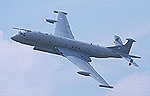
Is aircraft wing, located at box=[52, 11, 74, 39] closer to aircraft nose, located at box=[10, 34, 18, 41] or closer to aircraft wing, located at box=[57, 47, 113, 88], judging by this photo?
aircraft wing, located at box=[57, 47, 113, 88]

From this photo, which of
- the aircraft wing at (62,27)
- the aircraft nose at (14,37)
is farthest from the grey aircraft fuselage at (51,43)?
the aircraft wing at (62,27)

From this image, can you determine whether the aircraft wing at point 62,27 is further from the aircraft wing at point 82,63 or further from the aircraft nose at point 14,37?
the aircraft nose at point 14,37

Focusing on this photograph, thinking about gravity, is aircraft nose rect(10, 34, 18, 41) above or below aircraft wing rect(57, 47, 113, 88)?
above

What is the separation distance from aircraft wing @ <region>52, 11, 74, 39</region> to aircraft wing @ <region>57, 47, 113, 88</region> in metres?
8.11

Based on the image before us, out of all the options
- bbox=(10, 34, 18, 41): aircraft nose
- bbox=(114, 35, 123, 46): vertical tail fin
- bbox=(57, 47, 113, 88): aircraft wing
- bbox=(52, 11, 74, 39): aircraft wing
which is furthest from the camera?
bbox=(114, 35, 123, 46): vertical tail fin

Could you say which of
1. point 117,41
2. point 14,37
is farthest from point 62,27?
point 117,41

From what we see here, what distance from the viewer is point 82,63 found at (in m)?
86.8

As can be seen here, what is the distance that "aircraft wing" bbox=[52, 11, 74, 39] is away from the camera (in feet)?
324

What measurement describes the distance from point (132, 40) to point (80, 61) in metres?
18.4

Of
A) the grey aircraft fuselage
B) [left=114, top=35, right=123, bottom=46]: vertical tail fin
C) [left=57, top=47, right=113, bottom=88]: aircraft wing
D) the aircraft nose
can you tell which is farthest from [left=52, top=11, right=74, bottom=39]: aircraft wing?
[left=114, top=35, right=123, bottom=46]: vertical tail fin

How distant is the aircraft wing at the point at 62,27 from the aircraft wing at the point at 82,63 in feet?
26.6

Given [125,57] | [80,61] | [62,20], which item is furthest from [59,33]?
[125,57]

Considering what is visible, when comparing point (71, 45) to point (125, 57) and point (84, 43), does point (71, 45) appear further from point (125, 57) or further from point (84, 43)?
point (125, 57)

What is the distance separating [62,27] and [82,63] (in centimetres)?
1804
